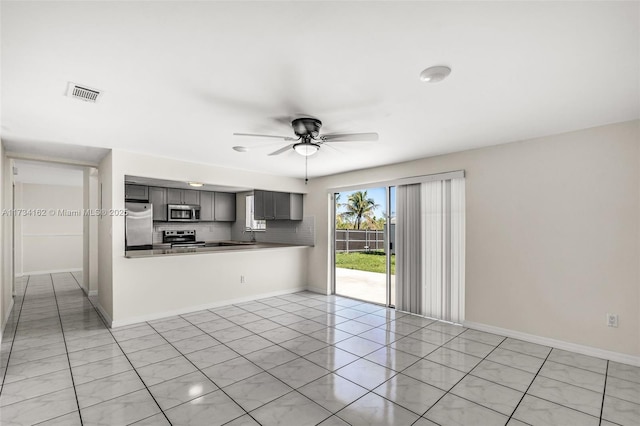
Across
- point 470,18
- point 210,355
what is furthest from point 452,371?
point 470,18

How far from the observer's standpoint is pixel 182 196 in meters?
7.07

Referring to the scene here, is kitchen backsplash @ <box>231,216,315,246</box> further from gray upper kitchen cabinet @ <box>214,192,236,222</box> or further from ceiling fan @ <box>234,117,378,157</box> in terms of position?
ceiling fan @ <box>234,117,378,157</box>

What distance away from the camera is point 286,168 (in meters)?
5.16

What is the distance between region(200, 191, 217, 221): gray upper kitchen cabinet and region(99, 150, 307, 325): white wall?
264 centimetres

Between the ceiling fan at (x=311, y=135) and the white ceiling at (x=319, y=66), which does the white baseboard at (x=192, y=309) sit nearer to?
the white ceiling at (x=319, y=66)

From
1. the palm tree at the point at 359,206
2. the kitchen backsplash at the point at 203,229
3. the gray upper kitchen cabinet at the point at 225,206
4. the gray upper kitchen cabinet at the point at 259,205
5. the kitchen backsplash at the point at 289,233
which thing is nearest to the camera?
the kitchen backsplash at the point at 289,233

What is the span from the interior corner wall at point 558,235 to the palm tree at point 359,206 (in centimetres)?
597

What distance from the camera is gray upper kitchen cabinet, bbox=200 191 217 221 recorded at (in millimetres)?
7492

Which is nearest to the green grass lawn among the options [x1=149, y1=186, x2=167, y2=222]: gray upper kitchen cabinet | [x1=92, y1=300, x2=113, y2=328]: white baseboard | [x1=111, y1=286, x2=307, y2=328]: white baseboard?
[x1=111, y1=286, x2=307, y2=328]: white baseboard

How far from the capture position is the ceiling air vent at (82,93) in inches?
84.4

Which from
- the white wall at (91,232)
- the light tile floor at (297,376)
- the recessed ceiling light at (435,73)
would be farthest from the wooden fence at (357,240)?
the recessed ceiling light at (435,73)

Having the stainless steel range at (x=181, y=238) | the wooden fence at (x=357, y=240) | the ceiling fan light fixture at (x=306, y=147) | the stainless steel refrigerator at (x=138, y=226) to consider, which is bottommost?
the wooden fence at (x=357, y=240)

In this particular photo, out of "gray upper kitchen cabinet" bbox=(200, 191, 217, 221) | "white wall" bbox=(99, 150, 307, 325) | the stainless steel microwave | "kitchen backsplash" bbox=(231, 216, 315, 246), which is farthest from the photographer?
"gray upper kitchen cabinet" bbox=(200, 191, 217, 221)

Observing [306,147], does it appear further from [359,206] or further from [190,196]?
[359,206]
